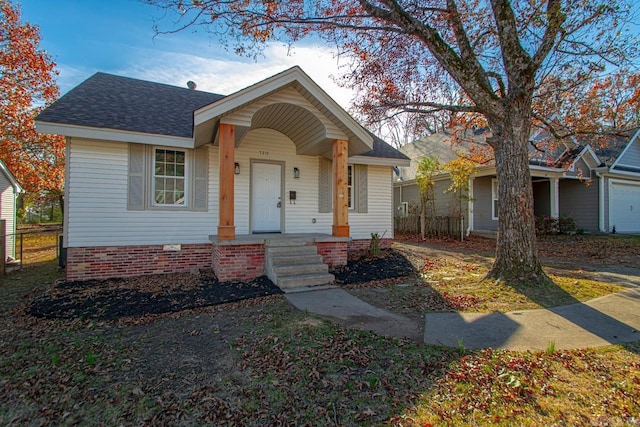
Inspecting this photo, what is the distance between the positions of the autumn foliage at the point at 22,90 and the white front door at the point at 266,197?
12.9 m

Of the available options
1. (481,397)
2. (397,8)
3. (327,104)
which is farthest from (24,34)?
(481,397)

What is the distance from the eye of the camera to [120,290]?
19.4ft

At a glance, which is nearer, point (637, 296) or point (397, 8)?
point (637, 296)

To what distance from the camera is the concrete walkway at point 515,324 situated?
11.3 ft

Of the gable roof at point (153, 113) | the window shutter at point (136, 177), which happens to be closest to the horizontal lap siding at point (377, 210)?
the gable roof at point (153, 113)

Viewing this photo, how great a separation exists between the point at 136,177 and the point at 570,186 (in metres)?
19.5

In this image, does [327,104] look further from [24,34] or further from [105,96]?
[24,34]

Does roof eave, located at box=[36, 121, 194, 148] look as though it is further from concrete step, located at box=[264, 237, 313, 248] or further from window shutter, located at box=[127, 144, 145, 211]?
concrete step, located at box=[264, 237, 313, 248]

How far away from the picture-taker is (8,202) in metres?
11.9

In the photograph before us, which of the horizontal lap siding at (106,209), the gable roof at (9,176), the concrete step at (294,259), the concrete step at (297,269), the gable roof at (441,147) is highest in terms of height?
the gable roof at (441,147)

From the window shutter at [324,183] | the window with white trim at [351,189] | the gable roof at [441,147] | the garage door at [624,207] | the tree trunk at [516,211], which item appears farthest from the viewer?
the garage door at [624,207]

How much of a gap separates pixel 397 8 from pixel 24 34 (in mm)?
18136

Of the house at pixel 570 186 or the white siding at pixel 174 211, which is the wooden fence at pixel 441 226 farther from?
the white siding at pixel 174 211

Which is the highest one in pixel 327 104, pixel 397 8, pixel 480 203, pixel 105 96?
pixel 397 8
